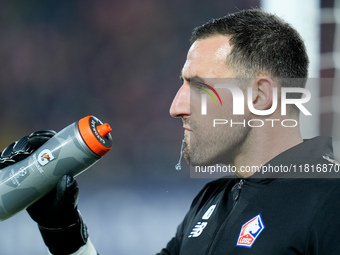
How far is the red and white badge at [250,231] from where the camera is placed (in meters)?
1.18

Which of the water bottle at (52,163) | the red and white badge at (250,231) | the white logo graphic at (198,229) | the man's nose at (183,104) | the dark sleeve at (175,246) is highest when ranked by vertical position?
the man's nose at (183,104)

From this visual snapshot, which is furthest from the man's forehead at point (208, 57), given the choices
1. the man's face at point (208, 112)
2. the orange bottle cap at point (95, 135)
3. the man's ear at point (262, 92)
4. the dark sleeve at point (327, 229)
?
the dark sleeve at point (327, 229)

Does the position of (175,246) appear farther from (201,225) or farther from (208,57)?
(208,57)

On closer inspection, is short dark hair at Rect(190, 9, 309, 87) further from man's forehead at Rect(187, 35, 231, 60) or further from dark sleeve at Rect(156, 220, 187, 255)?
dark sleeve at Rect(156, 220, 187, 255)

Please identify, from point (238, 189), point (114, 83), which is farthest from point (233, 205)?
point (114, 83)

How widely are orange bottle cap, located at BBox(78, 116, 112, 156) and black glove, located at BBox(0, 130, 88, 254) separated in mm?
119

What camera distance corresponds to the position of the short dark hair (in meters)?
1.41

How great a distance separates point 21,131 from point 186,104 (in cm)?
263

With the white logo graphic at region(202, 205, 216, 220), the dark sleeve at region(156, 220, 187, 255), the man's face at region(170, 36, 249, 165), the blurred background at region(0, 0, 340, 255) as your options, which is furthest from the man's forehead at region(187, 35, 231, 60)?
the blurred background at region(0, 0, 340, 255)

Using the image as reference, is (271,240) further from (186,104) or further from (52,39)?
(52,39)

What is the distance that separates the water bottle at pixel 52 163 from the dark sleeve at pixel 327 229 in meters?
0.65

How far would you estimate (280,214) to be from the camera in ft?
3.84

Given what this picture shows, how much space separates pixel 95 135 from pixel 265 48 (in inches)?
23.1

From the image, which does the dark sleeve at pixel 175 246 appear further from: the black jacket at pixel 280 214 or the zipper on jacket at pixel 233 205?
the zipper on jacket at pixel 233 205
